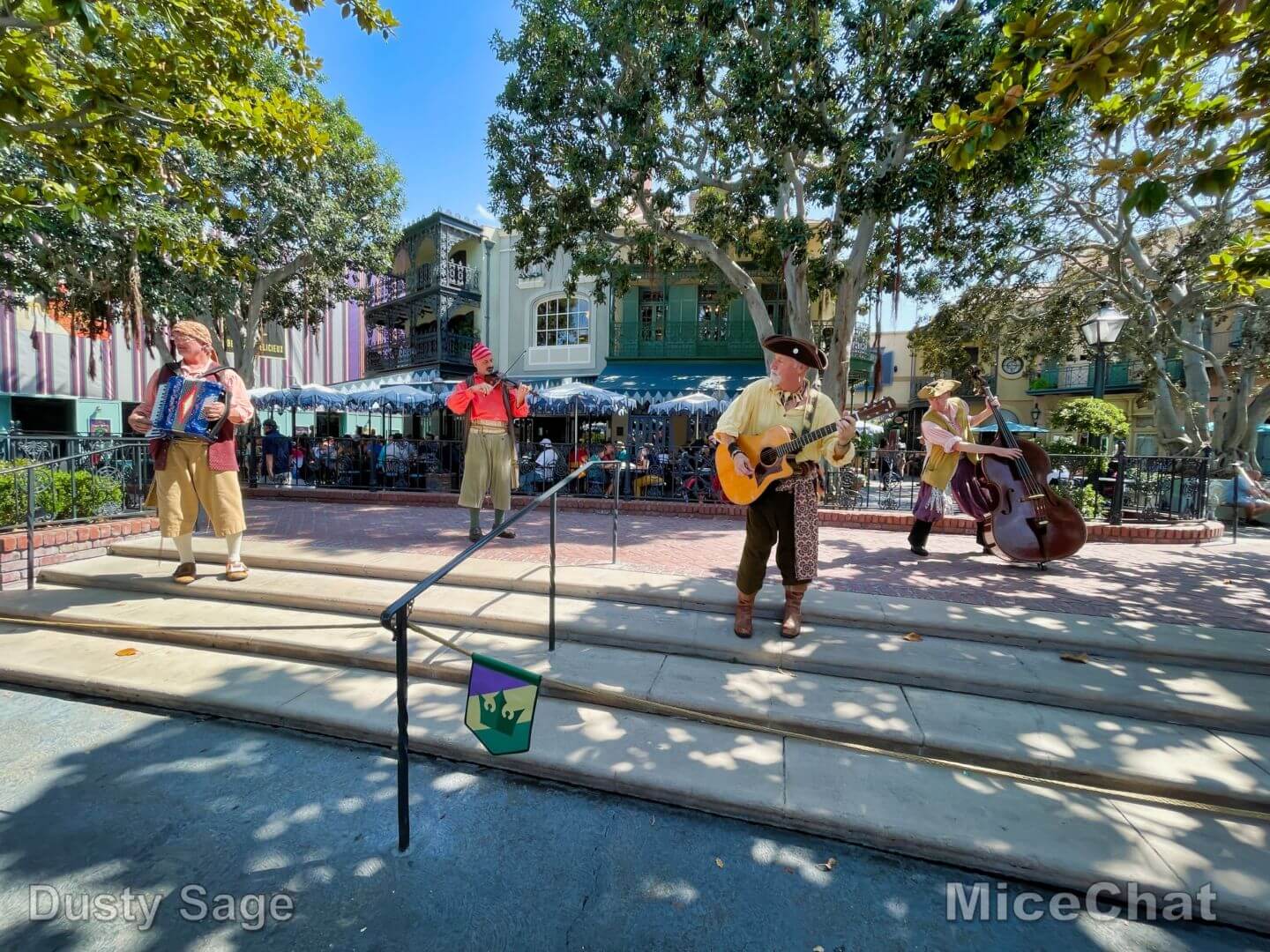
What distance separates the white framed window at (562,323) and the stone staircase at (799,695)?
621 inches

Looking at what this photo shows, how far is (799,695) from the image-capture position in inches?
127

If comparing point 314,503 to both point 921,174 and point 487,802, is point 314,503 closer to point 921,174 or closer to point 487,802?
point 487,802

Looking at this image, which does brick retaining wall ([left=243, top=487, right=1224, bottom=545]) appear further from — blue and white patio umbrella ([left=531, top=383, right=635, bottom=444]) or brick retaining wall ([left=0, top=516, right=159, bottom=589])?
brick retaining wall ([left=0, top=516, right=159, bottom=589])

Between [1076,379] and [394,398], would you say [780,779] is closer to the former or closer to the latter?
[394,398]

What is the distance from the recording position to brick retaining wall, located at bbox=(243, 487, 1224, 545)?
747 centimetres

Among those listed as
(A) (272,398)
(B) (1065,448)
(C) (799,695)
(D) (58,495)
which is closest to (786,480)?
(C) (799,695)

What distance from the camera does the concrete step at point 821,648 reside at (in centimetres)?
317

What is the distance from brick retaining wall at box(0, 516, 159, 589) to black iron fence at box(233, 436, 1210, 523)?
4.27 m

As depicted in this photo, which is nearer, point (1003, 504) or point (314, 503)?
point (1003, 504)

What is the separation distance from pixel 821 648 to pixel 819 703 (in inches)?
22.5

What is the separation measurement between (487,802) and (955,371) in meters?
18.3

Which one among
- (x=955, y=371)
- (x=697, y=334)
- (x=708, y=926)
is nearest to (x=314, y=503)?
(x=708, y=926)

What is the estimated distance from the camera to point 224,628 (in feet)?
12.4

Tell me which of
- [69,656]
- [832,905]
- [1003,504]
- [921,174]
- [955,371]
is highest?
[921,174]
